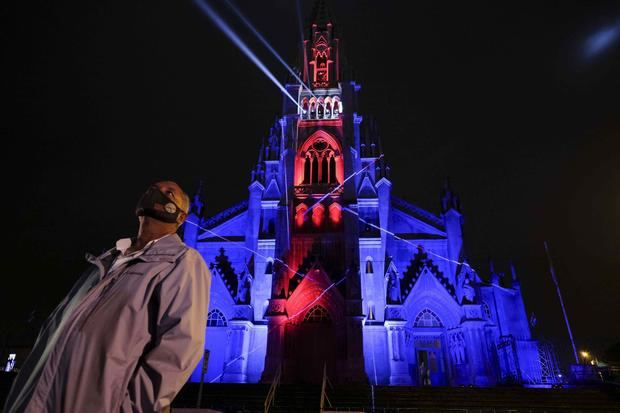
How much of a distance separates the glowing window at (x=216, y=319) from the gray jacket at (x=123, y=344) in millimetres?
21652

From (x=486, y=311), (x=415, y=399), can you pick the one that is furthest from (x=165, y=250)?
(x=486, y=311)

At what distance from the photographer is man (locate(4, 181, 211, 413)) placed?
5.52 feet

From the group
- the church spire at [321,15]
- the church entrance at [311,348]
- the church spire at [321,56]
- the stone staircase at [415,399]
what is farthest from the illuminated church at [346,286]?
the church spire at [321,15]

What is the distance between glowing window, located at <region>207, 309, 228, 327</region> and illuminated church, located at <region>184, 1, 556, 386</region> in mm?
68

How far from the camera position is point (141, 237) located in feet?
8.05

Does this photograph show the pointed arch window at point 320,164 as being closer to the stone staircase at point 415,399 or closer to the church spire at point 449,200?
the church spire at point 449,200

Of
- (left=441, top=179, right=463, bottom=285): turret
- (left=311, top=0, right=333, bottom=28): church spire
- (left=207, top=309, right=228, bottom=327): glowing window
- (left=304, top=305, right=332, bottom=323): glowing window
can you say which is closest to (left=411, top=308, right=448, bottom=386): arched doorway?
(left=441, top=179, right=463, bottom=285): turret

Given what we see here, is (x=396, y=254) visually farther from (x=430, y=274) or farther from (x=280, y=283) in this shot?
(x=280, y=283)

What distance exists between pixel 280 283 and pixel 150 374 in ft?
64.7

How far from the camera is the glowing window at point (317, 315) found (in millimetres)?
21141

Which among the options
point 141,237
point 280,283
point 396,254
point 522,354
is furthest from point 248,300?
point 141,237

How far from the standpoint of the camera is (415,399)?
48.0 feet

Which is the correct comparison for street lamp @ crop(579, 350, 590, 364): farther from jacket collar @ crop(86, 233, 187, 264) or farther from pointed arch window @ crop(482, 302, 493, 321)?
jacket collar @ crop(86, 233, 187, 264)

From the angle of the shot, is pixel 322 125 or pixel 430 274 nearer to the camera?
pixel 430 274
